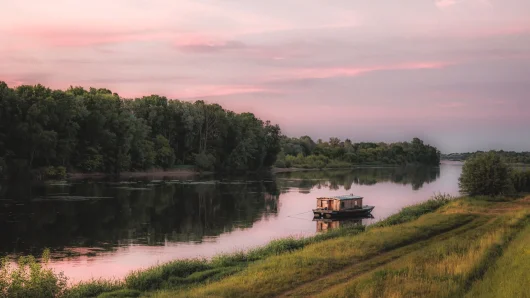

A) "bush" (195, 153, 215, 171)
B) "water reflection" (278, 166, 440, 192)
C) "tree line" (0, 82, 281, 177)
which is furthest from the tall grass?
"bush" (195, 153, 215, 171)

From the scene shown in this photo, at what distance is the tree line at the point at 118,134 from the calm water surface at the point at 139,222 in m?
16.8

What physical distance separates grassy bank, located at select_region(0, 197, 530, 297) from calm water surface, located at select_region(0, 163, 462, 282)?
5.63 meters

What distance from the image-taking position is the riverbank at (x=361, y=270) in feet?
61.1

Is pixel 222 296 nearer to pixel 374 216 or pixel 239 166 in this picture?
pixel 374 216

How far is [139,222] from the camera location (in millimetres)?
48531

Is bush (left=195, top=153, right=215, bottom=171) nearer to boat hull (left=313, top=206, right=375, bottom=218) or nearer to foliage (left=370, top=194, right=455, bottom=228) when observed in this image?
boat hull (left=313, top=206, right=375, bottom=218)

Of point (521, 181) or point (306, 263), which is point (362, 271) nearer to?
point (306, 263)

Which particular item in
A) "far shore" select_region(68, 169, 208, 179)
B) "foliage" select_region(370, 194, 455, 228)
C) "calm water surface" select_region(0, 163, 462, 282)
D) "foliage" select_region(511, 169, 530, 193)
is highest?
"foliage" select_region(511, 169, 530, 193)

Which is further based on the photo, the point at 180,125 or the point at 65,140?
the point at 180,125

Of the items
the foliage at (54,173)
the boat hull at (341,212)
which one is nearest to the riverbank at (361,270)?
the boat hull at (341,212)

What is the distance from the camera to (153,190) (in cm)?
8056

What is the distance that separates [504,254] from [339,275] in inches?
317

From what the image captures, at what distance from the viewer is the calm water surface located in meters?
33.7

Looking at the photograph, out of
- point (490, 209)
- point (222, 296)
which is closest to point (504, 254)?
point (222, 296)
